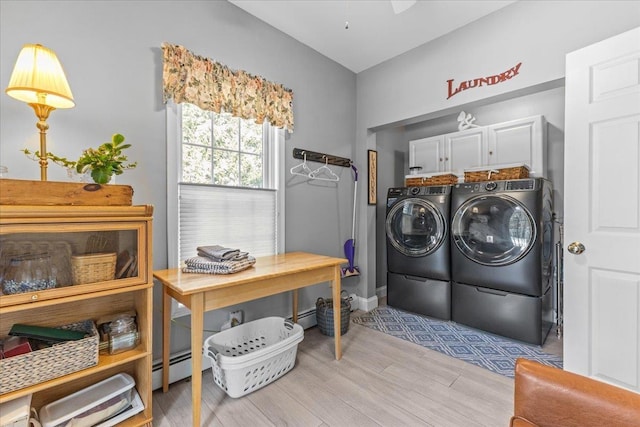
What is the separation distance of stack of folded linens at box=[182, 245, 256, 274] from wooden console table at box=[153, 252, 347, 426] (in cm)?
4

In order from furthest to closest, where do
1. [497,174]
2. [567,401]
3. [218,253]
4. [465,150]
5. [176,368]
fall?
[465,150]
[497,174]
[176,368]
[218,253]
[567,401]

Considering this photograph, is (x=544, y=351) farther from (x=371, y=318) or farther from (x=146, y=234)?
(x=146, y=234)

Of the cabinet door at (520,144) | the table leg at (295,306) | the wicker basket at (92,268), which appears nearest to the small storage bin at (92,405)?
the wicker basket at (92,268)

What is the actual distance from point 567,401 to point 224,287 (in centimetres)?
143

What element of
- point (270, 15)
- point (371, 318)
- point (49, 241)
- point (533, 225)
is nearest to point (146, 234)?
point (49, 241)

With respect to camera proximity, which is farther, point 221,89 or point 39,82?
point 221,89

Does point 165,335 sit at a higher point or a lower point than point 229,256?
lower

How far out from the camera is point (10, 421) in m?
1.07

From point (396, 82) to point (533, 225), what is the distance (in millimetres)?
1820

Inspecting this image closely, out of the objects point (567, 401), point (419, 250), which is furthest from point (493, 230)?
point (567, 401)

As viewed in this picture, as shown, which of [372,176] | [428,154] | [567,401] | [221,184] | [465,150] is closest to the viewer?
[567,401]

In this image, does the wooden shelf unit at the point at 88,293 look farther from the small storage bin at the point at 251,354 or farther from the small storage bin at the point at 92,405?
the small storage bin at the point at 251,354

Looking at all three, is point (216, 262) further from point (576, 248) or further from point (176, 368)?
point (576, 248)

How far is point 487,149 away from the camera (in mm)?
2963
